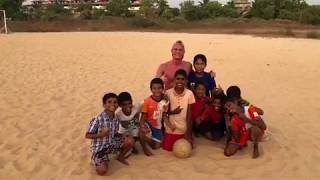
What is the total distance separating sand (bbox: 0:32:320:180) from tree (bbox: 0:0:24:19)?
35297 mm

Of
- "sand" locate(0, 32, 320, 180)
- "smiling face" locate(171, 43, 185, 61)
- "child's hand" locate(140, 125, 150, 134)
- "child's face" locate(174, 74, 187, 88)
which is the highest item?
"smiling face" locate(171, 43, 185, 61)

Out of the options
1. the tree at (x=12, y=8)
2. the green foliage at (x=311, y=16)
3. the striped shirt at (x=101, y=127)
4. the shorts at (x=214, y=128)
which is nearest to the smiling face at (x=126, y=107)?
the striped shirt at (x=101, y=127)

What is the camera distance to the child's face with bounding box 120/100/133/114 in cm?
537

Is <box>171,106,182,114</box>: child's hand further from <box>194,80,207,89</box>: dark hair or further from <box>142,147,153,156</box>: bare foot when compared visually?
<box>142,147,153,156</box>: bare foot

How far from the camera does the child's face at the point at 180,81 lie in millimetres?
5370

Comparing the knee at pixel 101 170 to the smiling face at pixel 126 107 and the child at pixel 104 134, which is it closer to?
the child at pixel 104 134

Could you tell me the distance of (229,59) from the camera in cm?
1638

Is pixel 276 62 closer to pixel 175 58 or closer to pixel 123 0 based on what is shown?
pixel 175 58

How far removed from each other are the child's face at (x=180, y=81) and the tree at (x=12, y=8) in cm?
4810

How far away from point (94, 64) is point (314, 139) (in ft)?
30.7

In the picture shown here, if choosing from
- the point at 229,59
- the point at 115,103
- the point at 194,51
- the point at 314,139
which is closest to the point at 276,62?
the point at 229,59

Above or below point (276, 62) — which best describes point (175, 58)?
above

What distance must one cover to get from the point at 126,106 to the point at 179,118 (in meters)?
0.69

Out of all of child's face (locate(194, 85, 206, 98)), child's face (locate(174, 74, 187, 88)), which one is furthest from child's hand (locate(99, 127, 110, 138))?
child's face (locate(194, 85, 206, 98))
